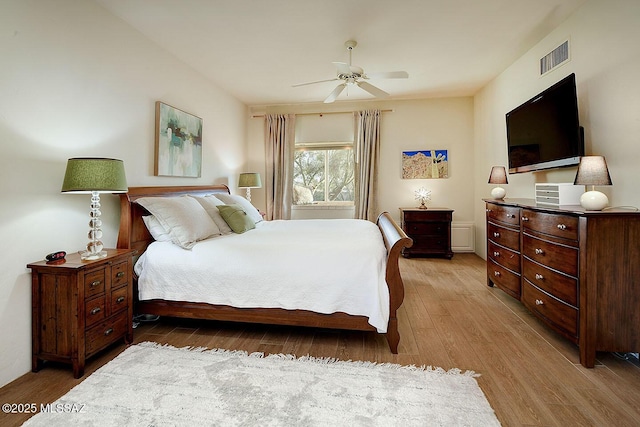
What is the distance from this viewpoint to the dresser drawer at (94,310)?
1846 mm

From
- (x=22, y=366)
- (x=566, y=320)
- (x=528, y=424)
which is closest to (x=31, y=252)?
(x=22, y=366)

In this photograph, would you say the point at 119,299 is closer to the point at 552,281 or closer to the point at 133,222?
the point at 133,222

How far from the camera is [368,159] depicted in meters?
5.20

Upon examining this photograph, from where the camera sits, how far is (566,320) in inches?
79.6

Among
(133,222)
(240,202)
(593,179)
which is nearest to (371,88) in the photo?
(240,202)

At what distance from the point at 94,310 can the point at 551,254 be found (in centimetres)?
321

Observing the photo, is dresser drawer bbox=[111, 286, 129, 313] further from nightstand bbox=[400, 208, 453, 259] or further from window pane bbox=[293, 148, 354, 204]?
nightstand bbox=[400, 208, 453, 259]

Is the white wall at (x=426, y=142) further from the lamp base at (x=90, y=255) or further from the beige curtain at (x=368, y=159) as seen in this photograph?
the lamp base at (x=90, y=255)

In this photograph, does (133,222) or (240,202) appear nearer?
(133,222)

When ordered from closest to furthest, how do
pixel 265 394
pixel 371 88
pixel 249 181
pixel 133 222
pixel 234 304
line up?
1. pixel 265 394
2. pixel 234 304
3. pixel 133 222
4. pixel 371 88
5. pixel 249 181

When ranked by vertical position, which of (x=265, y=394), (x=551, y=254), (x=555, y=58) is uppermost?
(x=555, y=58)

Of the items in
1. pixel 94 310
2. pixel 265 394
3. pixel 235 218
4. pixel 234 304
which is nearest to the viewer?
pixel 265 394

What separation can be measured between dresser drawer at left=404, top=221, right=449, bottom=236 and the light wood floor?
176 centimetres

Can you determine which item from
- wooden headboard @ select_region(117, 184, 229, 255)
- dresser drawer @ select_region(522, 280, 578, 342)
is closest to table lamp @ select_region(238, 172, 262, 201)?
wooden headboard @ select_region(117, 184, 229, 255)
